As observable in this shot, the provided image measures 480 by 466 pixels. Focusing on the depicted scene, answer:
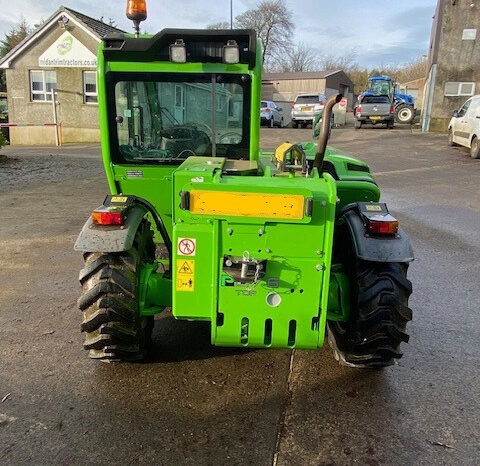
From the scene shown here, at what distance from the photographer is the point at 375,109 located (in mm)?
26531

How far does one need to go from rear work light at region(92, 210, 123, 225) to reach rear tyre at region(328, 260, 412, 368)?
1630 mm

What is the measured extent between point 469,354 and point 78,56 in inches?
881

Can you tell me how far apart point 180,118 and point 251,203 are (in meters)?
1.68

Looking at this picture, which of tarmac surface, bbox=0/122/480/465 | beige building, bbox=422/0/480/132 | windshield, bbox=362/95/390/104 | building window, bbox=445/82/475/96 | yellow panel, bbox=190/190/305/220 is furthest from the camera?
windshield, bbox=362/95/390/104

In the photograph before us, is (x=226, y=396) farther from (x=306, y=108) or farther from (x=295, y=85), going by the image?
(x=295, y=85)

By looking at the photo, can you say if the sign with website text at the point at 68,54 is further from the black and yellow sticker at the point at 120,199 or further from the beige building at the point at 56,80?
the black and yellow sticker at the point at 120,199

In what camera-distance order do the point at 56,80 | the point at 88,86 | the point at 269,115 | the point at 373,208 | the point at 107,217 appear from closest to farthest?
1. the point at 107,217
2. the point at 373,208
3. the point at 88,86
4. the point at 56,80
5. the point at 269,115

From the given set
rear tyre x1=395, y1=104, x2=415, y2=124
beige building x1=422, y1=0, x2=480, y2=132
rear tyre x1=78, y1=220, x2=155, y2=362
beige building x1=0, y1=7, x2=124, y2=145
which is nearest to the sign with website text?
beige building x1=0, y1=7, x2=124, y2=145

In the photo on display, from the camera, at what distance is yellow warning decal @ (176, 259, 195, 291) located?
2.97 metres

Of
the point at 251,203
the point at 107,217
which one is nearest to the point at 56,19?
the point at 107,217

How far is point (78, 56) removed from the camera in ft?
72.3

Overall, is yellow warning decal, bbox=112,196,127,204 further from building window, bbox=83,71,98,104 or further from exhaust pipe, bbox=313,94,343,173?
building window, bbox=83,71,98,104

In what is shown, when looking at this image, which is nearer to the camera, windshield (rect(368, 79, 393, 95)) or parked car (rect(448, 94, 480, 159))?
parked car (rect(448, 94, 480, 159))

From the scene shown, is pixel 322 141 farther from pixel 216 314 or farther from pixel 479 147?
pixel 479 147
